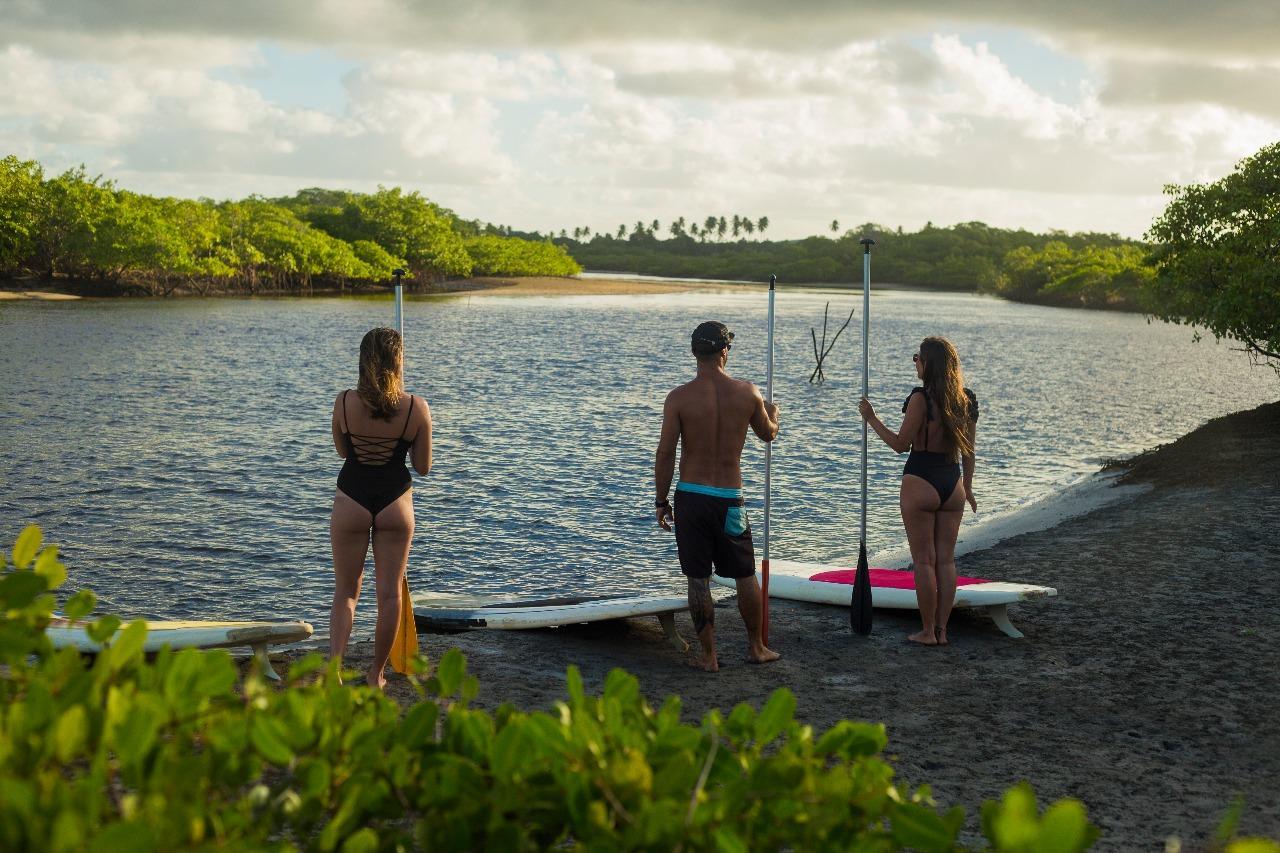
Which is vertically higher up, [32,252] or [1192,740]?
[32,252]

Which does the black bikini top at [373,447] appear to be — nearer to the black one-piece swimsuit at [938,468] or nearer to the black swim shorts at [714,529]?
the black swim shorts at [714,529]

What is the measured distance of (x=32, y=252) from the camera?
83188 mm

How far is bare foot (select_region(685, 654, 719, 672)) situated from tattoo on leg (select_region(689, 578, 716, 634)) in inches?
9.9

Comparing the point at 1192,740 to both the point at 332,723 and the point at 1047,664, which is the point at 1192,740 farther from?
the point at 332,723

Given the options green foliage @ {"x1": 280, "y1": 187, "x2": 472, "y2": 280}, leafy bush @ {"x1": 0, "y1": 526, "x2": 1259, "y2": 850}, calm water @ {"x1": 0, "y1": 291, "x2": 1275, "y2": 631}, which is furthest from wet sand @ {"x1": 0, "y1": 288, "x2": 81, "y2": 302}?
leafy bush @ {"x1": 0, "y1": 526, "x2": 1259, "y2": 850}

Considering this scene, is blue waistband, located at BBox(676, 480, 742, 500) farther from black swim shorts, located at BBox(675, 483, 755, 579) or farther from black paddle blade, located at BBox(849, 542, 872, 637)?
black paddle blade, located at BBox(849, 542, 872, 637)

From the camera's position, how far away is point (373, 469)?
6734 mm

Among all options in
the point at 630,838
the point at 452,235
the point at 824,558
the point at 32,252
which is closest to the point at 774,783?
the point at 630,838

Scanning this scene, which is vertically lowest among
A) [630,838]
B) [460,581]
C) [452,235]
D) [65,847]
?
[460,581]

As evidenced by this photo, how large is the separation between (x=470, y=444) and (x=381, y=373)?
58.9 ft

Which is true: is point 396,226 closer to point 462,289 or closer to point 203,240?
point 462,289

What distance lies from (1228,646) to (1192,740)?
223 centimetres

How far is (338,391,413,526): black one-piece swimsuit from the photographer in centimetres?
670

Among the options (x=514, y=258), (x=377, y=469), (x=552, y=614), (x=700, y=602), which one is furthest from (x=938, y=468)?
(x=514, y=258)
